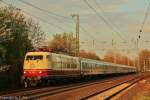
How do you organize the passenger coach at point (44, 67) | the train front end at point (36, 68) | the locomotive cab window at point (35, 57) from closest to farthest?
the train front end at point (36, 68) → the passenger coach at point (44, 67) → the locomotive cab window at point (35, 57)

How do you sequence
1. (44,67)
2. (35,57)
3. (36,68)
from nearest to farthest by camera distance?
(44,67), (36,68), (35,57)

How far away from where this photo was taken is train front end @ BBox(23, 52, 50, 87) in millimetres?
35969

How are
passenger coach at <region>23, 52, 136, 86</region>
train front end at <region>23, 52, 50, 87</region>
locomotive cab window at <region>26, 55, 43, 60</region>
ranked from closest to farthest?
train front end at <region>23, 52, 50, 87</region> → passenger coach at <region>23, 52, 136, 86</region> → locomotive cab window at <region>26, 55, 43, 60</region>

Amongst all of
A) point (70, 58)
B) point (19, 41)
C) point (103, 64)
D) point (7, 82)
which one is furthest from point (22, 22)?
Answer: point (103, 64)

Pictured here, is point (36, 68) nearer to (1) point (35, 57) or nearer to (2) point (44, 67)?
(2) point (44, 67)

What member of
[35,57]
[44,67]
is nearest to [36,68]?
[44,67]

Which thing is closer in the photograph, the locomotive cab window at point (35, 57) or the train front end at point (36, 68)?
the train front end at point (36, 68)

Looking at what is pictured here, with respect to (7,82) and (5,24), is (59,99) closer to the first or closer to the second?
→ (7,82)

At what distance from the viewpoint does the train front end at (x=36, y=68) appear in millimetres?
35969

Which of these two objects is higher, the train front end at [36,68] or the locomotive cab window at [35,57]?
the locomotive cab window at [35,57]

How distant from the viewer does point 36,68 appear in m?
36.6

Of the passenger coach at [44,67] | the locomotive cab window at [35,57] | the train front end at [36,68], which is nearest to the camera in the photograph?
the train front end at [36,68]

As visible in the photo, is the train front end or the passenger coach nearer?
the train front end

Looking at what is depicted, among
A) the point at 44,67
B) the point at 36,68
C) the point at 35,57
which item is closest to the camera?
the point at 44,67
